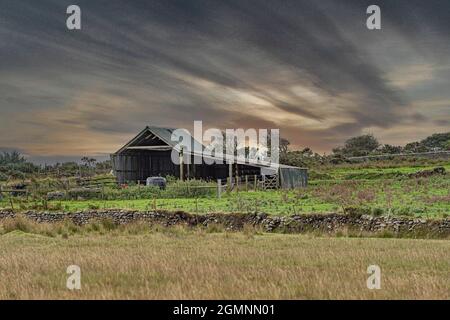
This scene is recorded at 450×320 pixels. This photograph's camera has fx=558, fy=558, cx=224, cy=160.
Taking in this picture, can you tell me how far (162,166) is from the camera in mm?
61188

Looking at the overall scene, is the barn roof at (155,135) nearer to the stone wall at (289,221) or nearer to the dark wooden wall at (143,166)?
the dark wooden wall at (143,166)

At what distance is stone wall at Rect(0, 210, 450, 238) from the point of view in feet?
74.6

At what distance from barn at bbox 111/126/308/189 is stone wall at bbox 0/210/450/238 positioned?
25932 mm

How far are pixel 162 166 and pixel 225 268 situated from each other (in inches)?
1924

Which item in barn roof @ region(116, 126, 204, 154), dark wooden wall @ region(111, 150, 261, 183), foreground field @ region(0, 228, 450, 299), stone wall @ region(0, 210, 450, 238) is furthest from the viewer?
dark wooden wall @ region(111, 150, 261, 183)

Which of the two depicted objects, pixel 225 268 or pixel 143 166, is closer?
pixel 225 268

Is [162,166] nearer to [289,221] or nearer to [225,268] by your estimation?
[289,221]

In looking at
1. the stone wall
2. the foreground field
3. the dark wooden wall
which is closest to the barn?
the dark wooden wall

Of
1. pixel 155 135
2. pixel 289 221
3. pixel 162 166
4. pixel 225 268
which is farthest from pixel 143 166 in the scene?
pixel 225 268

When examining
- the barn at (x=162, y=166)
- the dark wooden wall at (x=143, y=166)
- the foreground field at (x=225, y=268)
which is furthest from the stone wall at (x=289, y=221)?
the dark wooden wall at (x=143, y=166)

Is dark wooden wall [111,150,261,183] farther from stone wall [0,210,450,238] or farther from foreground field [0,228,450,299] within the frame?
foreground field [0,228,450,299]

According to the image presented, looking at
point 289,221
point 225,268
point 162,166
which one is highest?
point 162,166
